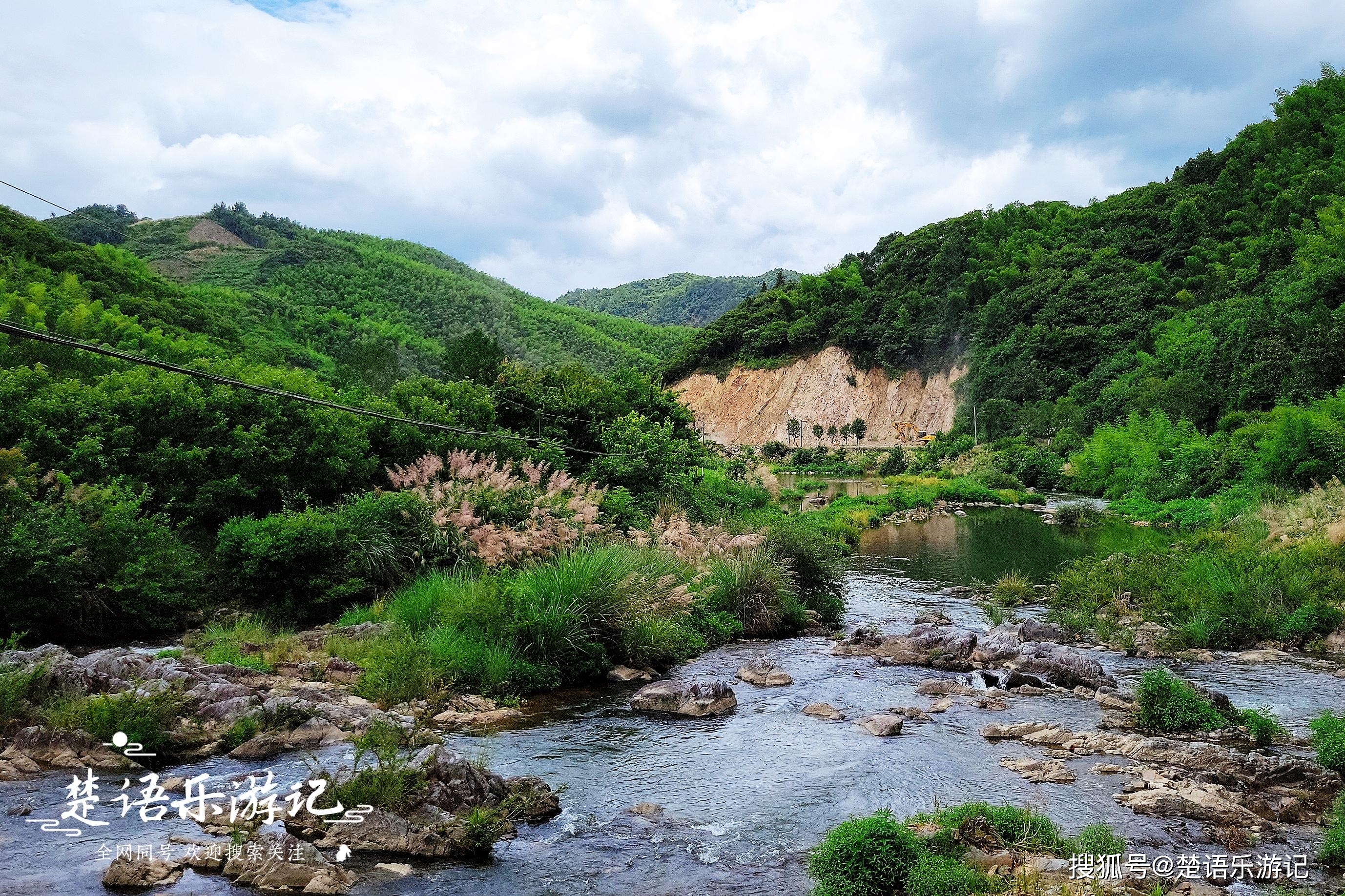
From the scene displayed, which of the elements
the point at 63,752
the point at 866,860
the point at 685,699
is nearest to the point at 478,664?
the point at 685,699

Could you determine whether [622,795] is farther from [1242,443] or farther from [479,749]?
[1242,443]

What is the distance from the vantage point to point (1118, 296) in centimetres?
9388

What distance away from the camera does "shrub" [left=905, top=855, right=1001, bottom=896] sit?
250 inches

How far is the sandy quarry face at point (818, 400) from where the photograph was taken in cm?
10300

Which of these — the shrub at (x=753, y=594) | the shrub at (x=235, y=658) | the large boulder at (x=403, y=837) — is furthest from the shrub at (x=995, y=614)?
the shrub at (x=235, y=658)

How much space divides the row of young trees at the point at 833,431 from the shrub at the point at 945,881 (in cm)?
9473

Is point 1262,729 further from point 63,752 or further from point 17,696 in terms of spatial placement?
point 17,696

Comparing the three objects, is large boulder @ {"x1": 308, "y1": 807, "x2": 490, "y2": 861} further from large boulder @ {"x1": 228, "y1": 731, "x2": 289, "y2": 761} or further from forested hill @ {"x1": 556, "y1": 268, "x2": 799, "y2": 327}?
forested hill @ {"x1": 556, "y1": 268, "x2": 799, "y2": 327}

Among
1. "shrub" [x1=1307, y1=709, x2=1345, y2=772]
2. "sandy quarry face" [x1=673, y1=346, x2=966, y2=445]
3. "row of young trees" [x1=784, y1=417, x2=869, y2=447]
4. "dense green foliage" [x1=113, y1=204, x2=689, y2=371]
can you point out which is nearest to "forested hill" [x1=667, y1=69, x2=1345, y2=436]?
"sandy quarry face" [x1=673, y1=346, x2=966, y2=445]

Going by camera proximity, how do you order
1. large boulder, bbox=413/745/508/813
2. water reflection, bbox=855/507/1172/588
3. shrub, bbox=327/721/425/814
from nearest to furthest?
shrub, bbox=327/721/425/814
large boulder, bbox=413/745/508/813
water reflection, bbox=855/507/1172/588

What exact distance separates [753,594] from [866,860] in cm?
1111

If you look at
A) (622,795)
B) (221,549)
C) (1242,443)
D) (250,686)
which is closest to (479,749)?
(622,795)

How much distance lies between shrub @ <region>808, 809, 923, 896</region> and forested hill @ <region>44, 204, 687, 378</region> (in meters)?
63.1

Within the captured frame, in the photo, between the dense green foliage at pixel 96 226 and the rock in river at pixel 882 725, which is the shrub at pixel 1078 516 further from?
the dense green foliage at pixel 96 226
